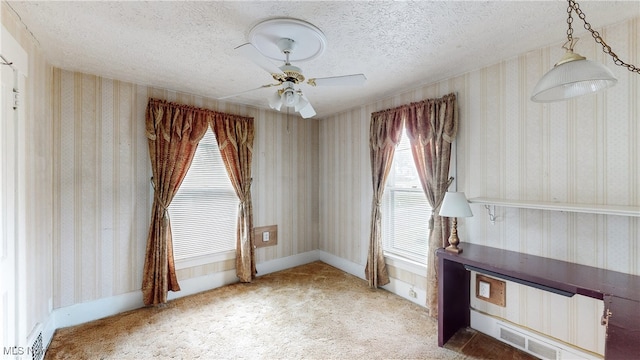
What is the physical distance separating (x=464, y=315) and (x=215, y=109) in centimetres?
361

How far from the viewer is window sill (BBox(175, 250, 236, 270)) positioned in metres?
3.22

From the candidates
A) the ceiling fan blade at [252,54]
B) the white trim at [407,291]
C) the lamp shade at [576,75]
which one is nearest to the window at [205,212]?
the ceiling fan blade at [252,54]

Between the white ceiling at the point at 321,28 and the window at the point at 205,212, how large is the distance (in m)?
1.06

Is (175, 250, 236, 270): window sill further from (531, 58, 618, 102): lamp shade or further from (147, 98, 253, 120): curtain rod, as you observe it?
(531, 58, 618, 102): lamp shade

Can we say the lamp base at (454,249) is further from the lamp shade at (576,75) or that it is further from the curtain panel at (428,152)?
the lamp shade at (576,75)

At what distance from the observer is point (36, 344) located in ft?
6.83

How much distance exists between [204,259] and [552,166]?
3.70 meters

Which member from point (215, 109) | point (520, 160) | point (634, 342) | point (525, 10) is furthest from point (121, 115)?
point (634, 342)

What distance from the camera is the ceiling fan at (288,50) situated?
1.75m

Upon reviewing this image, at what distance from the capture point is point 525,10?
5.47ft

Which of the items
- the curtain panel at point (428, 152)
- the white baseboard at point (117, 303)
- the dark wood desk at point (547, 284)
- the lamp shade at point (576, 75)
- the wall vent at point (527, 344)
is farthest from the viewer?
the curtain panel at point (428, 152)

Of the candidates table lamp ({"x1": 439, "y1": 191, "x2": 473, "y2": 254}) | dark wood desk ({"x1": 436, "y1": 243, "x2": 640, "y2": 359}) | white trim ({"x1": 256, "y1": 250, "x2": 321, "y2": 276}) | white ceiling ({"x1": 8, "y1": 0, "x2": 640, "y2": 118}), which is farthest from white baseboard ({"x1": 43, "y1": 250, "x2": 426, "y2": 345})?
white ceiling ({"x1": 8, "y1": 0, "x2": 640, "y2": 118})

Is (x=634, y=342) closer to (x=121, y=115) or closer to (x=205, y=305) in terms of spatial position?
(x=205, y=305)

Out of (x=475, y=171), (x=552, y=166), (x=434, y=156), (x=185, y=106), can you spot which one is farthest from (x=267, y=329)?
(x=552, y=166)
